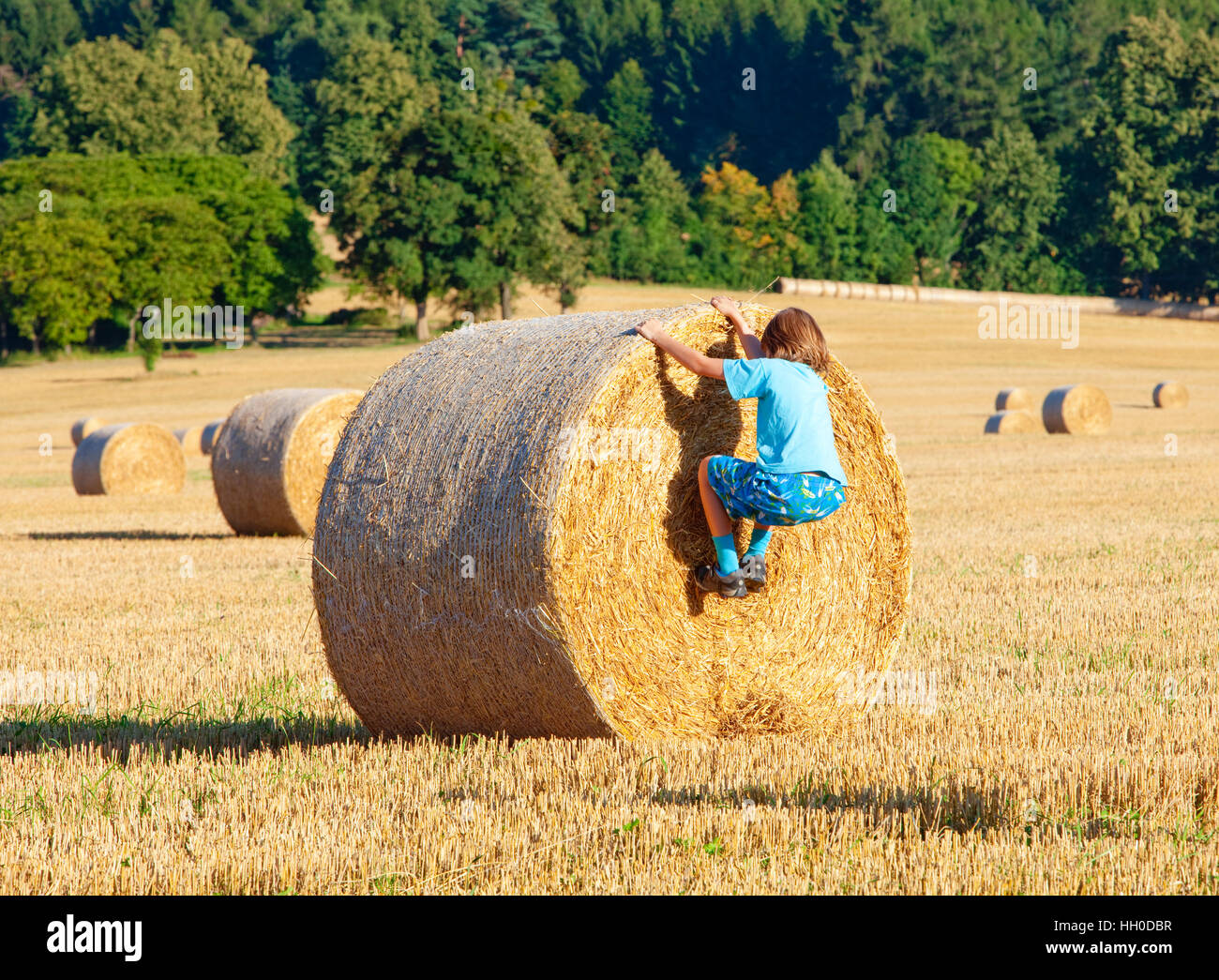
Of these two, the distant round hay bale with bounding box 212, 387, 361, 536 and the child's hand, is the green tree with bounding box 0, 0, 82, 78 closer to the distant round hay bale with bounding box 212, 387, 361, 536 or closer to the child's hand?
the distant round hay bale with bounding box 212, 387, 361, 536

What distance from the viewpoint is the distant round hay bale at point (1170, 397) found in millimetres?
38062

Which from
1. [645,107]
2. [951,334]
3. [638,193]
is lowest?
[951,334]

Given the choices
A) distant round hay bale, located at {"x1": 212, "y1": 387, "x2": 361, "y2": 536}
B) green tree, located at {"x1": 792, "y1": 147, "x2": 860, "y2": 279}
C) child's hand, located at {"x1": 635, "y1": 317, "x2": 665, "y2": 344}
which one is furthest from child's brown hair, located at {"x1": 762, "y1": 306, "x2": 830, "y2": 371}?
green tree, located at {"x1": 792, "y1": 147, "x2": 860, "y2": 279}

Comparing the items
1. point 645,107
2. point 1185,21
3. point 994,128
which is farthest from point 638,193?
point 1185,21

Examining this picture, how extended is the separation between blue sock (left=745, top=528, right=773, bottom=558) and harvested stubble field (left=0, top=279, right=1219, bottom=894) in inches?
33.7

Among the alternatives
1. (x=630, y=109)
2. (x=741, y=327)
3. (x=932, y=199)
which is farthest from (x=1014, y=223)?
(x=741, y=327)

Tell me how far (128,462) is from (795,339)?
672 inches

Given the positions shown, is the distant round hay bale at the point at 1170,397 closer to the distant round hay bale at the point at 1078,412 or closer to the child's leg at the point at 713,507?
the distant round hay bale at the point at 1078,412

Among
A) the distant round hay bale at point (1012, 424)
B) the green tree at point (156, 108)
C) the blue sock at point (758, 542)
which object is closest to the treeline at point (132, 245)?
the green tree at point (156, 108)

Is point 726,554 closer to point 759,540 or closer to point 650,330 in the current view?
point 759,540

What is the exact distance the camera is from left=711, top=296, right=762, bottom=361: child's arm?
7.08m
